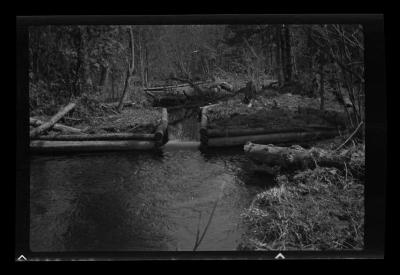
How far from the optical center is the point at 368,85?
4531 millimetres

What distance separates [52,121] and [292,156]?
2055 millimetres

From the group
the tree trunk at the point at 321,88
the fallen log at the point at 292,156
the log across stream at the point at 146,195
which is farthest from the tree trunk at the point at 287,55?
the log across stream at the point at 146,195

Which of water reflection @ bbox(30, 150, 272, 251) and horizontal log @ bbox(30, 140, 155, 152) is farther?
horizontal log @ bbox(30, 140, 155, 152)

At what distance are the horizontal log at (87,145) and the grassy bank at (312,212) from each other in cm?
108

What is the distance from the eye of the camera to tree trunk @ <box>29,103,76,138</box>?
180 inches

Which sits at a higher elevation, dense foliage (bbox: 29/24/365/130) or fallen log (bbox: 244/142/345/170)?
dense foliage (bbox: 29/24/365/130)

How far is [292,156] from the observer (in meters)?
4.56

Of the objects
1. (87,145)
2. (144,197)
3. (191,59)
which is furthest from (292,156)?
(87,145)

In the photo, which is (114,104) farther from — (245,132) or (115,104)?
(245,132)

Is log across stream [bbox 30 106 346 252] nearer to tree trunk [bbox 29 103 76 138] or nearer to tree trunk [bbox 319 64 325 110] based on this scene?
tree trunk [bbox 29 103 76 138]

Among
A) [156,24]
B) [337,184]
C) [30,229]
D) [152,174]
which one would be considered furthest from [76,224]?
[337,184]

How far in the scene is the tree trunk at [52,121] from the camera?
4566 mm

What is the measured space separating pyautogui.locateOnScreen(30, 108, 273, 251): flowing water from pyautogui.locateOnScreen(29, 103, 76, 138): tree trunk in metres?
0.22

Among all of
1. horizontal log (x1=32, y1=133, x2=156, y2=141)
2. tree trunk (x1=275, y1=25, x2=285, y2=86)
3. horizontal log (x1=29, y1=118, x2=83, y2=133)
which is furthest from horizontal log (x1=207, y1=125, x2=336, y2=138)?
horizontal log (x1=29, y1=118, x2=83, y2=133)
